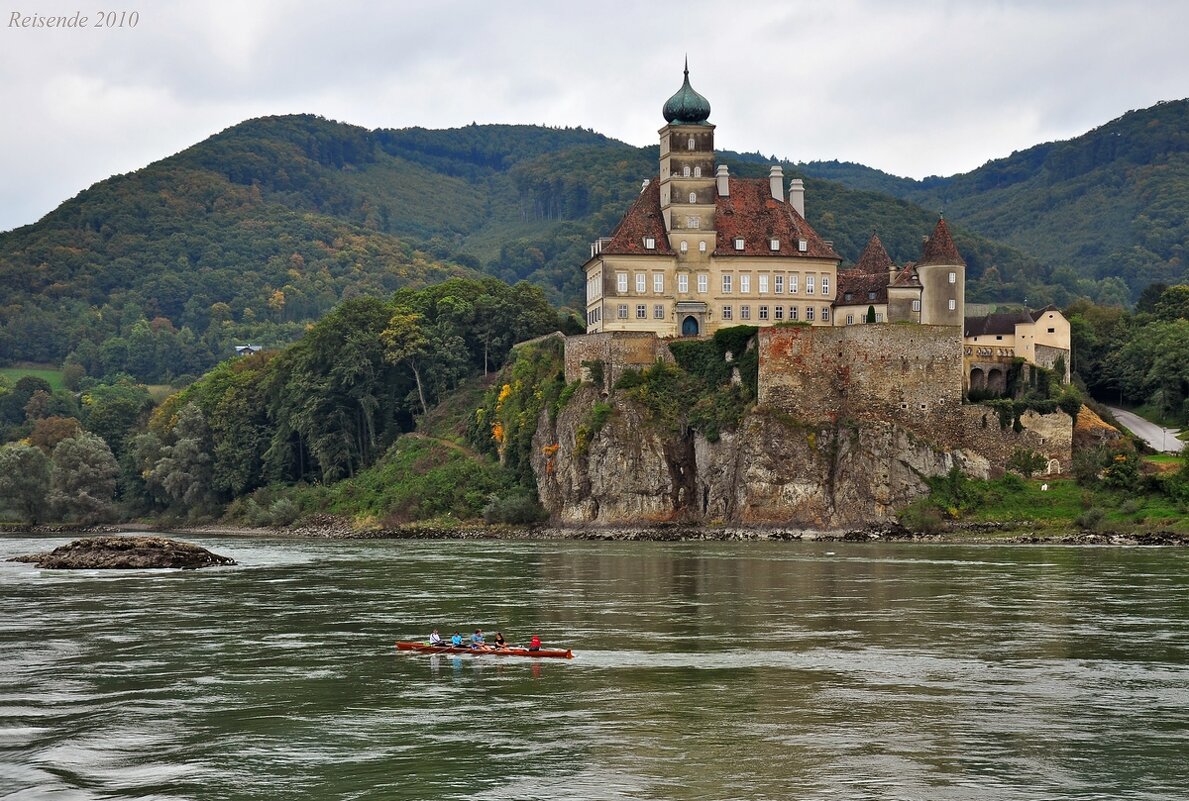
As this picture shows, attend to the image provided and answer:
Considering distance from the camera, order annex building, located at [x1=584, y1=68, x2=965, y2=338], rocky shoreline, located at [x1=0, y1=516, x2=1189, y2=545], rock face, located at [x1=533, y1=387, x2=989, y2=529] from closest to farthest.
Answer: rocky shoreline, located at [x1=0, y1=516, x2=1189, y2=545] < rock face, located at [x1=533, y1=387, x2=989, y2=529] < annex building, located at [x1=584, y1=68, x2=965, y2=338]

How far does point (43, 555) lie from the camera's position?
74.3m

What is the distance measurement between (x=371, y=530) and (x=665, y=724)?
71.4 metres

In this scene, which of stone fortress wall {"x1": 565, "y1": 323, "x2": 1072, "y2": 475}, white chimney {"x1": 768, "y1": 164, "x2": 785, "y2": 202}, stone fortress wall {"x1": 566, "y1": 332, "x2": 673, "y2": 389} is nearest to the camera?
stone fortress wall {"x1": 565, "y1": 323, "x2": 1072, "y2": 475}

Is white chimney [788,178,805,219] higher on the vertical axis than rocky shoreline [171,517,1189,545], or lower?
higher

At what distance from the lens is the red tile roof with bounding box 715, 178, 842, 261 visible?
98.0m

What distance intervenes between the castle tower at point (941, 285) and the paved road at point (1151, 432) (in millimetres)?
12946

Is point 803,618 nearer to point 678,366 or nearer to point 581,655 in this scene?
point 581,655

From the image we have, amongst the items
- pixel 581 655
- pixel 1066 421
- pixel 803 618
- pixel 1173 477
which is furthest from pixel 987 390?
pixel 581 655

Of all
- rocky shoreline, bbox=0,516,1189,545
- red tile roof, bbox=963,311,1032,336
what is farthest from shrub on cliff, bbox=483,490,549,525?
red tile roof, bbox=963,311,1032,336

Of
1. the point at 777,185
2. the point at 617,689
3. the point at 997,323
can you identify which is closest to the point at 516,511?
the point at 777,185

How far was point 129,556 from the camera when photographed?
2822 inches

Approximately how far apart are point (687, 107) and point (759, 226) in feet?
28.6

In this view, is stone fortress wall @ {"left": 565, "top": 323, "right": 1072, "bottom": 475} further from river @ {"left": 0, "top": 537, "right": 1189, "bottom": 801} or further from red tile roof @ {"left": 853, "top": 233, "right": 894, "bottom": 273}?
river @ {"left": 0, "top": 537, "right": 1189, "bottom": 801}

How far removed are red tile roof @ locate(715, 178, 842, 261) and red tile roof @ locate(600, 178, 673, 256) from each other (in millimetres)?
3514
